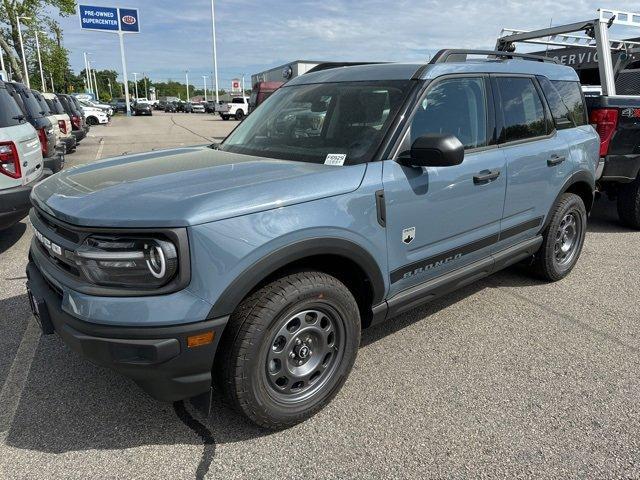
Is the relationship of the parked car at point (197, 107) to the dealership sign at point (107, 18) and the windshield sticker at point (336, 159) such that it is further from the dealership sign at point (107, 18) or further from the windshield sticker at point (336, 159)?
the windshield sticker at point (336, 159)

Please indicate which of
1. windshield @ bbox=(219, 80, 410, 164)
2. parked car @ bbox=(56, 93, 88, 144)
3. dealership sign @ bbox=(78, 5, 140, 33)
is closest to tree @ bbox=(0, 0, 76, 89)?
dealership sign @ bbox=(78, 5, 140, 33)

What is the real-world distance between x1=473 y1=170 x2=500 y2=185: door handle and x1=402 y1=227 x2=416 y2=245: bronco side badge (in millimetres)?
638

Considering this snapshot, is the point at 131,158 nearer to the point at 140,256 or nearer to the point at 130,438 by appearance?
the point at 140,256

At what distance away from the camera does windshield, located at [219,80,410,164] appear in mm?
2842

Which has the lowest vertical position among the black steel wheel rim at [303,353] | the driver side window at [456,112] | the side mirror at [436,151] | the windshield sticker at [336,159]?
the black steel wheel rim at [303,353]

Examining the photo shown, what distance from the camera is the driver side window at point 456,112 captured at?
2926mm

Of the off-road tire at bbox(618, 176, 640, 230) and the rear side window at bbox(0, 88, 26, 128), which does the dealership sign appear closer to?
the rear side window at bbox(0, 88, 26, 128)

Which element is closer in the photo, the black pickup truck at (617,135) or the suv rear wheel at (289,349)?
the suv rear wheel at (289,349)

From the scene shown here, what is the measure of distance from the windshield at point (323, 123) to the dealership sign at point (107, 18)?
4526cm

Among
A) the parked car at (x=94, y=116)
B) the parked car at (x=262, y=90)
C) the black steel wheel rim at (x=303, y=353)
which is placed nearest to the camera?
the black steel wheel rim at (x=303, y=353)

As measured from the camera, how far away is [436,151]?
2.55 m

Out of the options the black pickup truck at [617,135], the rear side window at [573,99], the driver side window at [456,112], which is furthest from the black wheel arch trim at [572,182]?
the black pickup truck at [617,135]

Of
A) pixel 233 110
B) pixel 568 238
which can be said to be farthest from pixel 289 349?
pixel 233 110

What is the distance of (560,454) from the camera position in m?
2.32
